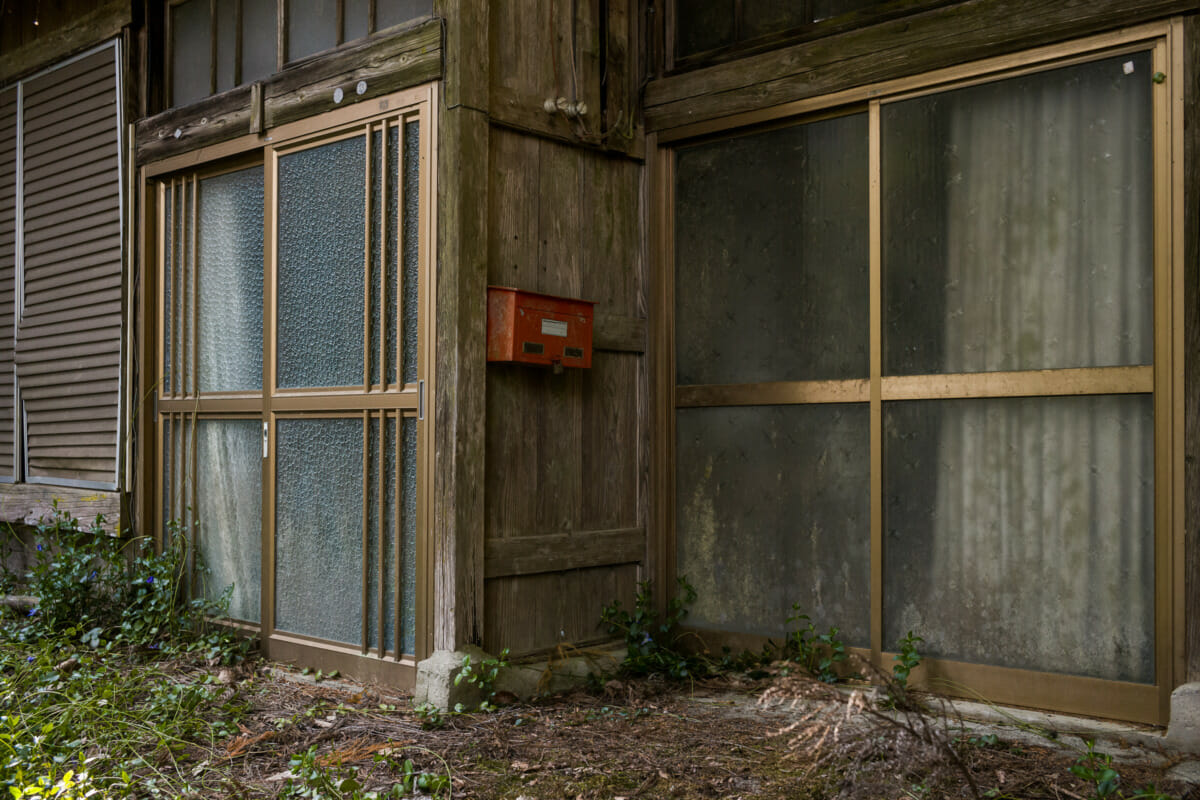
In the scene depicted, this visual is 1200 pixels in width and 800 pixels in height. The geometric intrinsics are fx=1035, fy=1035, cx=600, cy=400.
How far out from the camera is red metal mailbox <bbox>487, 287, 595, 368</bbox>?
14.4ft

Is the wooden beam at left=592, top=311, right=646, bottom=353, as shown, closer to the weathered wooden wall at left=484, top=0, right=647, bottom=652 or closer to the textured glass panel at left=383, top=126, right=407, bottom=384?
the weathered wooden wall at left=484, top=0, right=647, bottom=652

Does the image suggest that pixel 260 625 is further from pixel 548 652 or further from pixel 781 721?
pixel 781 721

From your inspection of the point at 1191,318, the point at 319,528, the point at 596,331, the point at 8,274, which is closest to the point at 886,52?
the point at 1191,318

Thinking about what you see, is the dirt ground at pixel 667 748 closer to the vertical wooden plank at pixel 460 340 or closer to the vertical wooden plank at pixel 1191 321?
the vertical wooden plank at pixel 460 340

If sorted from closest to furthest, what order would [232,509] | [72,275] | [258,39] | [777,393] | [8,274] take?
[777,393]
[258,39]
[232,509]
[72,275]
[8,274]

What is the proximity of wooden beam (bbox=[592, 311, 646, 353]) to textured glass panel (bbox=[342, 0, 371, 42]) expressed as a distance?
163 cm

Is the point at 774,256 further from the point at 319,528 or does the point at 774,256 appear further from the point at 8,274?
the point at 8,274

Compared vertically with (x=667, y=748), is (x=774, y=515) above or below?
above

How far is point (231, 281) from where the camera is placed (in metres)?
5.53

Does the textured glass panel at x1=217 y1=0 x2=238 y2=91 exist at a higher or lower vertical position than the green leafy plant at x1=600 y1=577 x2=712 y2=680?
higher

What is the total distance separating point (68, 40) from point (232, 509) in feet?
10.7

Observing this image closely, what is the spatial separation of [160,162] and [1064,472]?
16.3 feet

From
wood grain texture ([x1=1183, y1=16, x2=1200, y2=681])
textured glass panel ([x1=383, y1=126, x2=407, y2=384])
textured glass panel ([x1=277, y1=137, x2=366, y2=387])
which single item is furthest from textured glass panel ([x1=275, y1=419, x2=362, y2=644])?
wood grain texture ([x1=1183, y1=16, x2=1200, y2=681])

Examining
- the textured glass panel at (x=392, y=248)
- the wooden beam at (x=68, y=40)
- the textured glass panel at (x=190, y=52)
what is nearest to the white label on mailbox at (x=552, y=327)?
the textured glass panel at (x=392, y=248)
